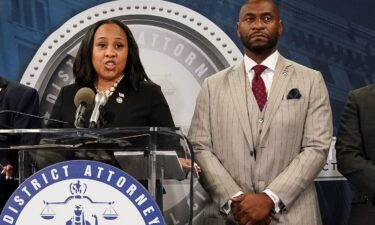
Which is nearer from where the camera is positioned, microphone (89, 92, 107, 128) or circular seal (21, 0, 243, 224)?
microphone (89, 92, 107, 128)

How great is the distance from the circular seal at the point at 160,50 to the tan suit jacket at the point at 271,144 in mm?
595

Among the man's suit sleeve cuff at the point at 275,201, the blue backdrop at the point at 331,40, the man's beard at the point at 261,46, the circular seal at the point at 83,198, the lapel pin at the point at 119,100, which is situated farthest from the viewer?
the blue backdrop at the point at 331,40

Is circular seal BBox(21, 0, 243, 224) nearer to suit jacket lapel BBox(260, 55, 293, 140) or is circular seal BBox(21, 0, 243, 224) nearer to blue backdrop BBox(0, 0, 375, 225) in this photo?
blue backdrop BBox(0, 0, 375, 225)

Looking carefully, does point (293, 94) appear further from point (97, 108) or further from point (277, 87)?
point (97, 108)

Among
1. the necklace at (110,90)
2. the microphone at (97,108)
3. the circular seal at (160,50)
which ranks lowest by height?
the microphone at (97,108)

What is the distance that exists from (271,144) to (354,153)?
384 mm

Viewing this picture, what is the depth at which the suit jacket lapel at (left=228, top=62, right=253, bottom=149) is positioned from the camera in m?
2.83

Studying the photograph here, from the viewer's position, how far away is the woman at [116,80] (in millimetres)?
2816

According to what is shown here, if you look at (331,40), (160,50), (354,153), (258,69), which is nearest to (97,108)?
(258,69)

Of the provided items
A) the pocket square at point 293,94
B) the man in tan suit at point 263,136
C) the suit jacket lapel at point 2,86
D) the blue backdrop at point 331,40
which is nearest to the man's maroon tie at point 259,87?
the man in tan suit at point 263,136

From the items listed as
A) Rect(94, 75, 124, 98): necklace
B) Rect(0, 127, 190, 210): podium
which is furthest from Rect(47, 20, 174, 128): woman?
Rect(0, 127, 190, 210): podium

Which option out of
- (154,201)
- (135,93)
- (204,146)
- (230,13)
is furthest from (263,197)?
(230,13)

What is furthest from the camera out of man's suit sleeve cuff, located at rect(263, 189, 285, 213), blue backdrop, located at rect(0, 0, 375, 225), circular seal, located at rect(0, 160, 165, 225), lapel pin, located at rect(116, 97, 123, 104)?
blue backdrop, located at rect(0, 0, 375, 225)

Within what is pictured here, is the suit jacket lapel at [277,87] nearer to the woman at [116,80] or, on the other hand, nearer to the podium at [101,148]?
the woman at [116,80]
